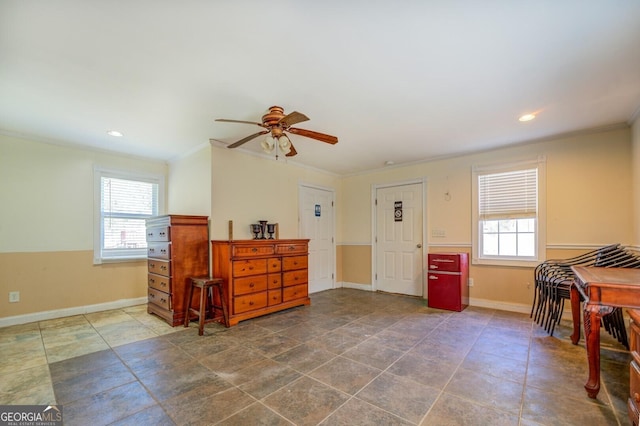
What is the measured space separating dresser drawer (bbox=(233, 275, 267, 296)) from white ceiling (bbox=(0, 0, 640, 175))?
6.27ft

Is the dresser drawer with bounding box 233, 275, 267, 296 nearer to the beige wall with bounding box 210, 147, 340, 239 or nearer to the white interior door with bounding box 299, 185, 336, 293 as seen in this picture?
the beige wall with bounding box 210, 147, 340, 239

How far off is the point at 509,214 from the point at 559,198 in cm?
60

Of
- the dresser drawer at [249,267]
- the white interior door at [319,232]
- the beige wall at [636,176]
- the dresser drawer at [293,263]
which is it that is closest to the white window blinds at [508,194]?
the beige wall at [636,176]

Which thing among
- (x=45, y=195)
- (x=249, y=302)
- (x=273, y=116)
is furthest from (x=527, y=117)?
(x=45, y=195)

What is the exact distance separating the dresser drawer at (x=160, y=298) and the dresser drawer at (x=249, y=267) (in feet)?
2.99

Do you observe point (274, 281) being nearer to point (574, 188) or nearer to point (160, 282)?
point (160, 282)

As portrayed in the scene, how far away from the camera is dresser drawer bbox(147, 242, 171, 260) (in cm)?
357

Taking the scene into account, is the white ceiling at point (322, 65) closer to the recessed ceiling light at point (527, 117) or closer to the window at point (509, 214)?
the recessed ceiling light at point (527, 117)

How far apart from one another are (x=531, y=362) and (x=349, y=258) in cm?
369

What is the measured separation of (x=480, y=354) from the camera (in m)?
2.60

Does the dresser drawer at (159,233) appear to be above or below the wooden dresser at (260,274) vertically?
above

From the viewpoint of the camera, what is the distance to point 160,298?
12.1ft

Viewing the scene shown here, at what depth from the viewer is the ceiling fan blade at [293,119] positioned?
2305 mm

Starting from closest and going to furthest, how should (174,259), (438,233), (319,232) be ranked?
(174,259)
(438,233)
(319,232)
